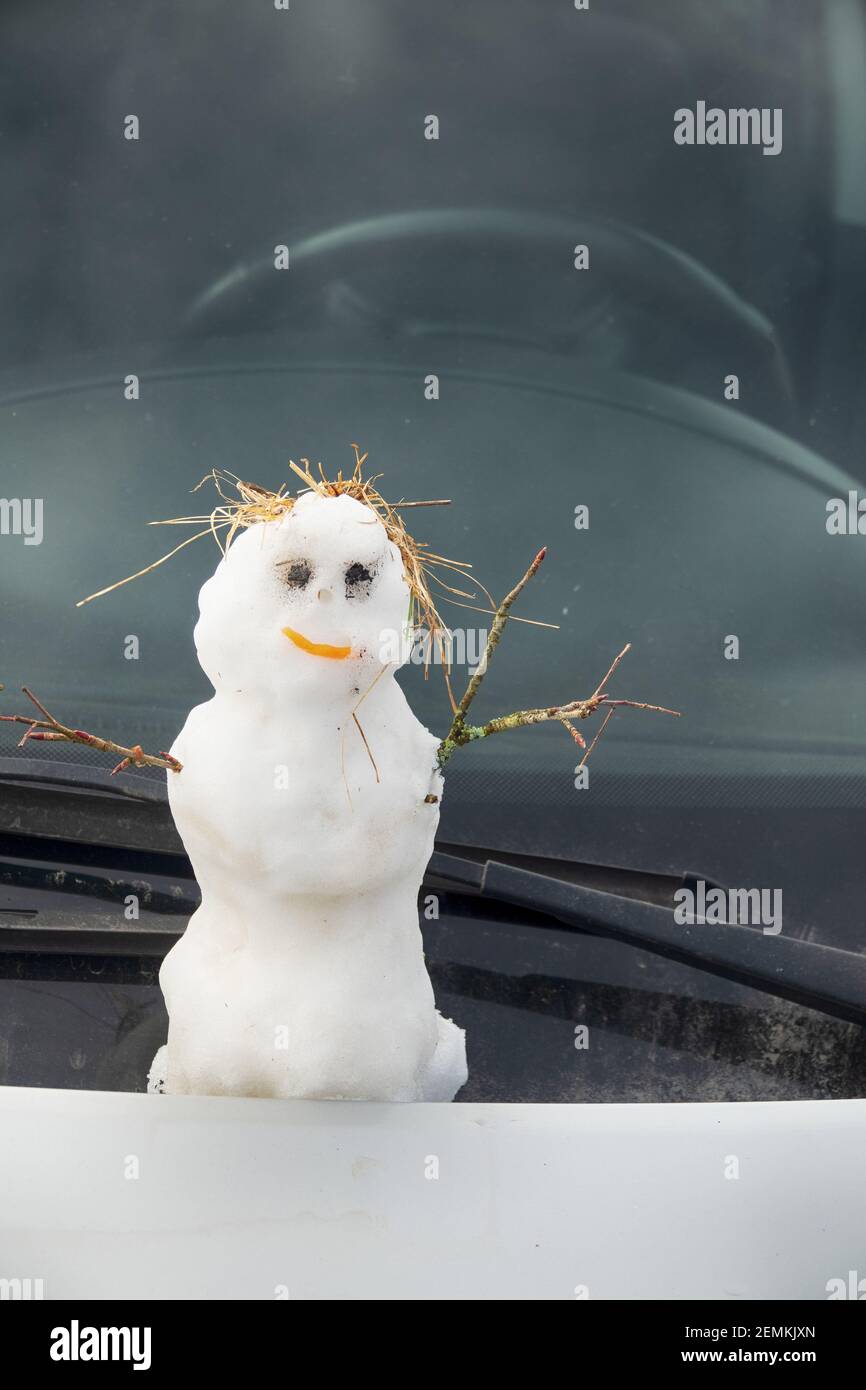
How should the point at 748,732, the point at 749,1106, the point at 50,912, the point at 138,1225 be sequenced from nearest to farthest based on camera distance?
the point at 138,1225
the point at 749,1106
the point at 50,912
the point at 748,732

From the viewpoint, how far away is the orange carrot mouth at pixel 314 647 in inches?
74.0

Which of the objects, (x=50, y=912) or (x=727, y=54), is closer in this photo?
(x=50, y=912)

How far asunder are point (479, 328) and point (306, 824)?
891 millimetres

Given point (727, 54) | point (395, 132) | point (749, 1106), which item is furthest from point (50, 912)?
point (727, 54)

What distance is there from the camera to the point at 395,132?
2.42 metres

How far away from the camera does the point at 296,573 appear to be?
6.25 ft

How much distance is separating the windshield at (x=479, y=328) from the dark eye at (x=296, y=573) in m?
0.53

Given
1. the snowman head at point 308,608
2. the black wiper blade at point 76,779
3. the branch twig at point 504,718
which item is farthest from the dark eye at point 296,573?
the black wiper blade at point 76,779

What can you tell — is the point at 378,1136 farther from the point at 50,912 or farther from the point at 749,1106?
the point at 50,912

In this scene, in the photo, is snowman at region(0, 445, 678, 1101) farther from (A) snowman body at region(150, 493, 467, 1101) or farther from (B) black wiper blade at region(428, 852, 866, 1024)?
(B) black wiper blade at region(428, 852, 866, 1024)

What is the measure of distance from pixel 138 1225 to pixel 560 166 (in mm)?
1565

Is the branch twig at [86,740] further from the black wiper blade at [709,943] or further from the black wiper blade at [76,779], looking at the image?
the black wiper blade at [709,943]

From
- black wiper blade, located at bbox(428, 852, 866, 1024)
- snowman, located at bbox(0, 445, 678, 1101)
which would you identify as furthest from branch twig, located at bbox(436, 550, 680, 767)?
black wiper blade, located at bbox(428, 852, 866, 1024)

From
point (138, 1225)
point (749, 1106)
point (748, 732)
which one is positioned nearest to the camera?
point (138, 1225)
